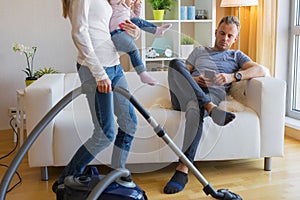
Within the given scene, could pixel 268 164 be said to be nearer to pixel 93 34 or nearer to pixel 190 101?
pixel 190 101

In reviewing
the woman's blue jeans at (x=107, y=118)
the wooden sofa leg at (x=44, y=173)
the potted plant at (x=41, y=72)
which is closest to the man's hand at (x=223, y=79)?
the woman's blue jeans at (x=107, y=118)

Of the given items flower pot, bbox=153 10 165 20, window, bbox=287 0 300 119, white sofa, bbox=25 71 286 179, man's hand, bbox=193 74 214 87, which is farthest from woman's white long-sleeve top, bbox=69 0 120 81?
window, bbox=287 0 300 119

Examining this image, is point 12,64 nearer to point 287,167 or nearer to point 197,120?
point 197,120

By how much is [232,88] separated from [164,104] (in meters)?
0.46

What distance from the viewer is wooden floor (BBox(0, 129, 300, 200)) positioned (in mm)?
2311

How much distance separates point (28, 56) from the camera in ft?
11.9

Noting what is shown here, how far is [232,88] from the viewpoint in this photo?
8.99 feet

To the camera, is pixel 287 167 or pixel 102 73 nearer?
pixel 102 73

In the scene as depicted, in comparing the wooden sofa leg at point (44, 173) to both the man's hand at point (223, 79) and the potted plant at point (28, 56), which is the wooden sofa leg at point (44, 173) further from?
the man's hand at point (223, 79)

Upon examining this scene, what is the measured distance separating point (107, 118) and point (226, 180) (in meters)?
0.99

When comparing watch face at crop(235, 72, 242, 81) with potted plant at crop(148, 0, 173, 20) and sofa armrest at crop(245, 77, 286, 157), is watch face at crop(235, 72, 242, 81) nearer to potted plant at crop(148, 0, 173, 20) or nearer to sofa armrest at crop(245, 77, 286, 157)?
sofa armrest at crop(245, 77, 286, 157)

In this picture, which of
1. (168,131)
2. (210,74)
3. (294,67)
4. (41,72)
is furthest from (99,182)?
(294,67)

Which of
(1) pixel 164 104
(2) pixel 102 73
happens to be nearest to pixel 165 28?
(2) pixel 102 73

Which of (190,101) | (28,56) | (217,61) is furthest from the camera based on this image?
(28,56)
